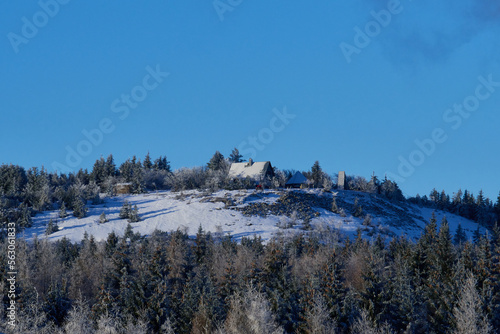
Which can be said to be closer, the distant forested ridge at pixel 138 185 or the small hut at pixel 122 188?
the distant forested ridge at pixel 138 185

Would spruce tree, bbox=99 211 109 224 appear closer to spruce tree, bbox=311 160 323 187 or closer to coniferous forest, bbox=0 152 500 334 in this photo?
coniferous forest, bbox=0 152 500 334

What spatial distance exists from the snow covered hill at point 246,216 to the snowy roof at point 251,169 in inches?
682

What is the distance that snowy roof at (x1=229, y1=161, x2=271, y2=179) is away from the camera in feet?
359

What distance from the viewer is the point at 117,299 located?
4491 cm

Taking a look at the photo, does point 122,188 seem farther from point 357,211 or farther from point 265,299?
point 265,299

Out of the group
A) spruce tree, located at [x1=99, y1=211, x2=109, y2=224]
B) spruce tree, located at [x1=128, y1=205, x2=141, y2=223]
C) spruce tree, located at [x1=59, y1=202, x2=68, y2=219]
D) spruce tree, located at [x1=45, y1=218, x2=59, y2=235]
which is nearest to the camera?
spruce tree, located at [x1=45, y1=218, x2=59, y2=235]

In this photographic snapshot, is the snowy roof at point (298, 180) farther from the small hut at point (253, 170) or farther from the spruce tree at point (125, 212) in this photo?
the spruce tree at point (125, 212)

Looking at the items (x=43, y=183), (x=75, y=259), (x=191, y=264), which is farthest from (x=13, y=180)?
(x=191, y=264)

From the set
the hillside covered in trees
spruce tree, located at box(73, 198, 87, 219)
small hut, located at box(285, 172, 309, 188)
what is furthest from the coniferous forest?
small hut, located at box(285, 172, 309, 188)

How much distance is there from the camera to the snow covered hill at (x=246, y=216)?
7325 centimetres

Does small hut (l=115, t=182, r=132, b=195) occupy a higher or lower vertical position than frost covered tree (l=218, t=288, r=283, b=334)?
higher

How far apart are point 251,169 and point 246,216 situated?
35082 millimetres

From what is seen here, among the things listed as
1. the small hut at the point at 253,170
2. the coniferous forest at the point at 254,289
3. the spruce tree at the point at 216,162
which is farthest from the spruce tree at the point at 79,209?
the spruce tree at the point at 216,162

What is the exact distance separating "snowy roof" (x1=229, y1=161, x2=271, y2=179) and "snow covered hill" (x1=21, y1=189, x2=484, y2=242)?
17.3m
